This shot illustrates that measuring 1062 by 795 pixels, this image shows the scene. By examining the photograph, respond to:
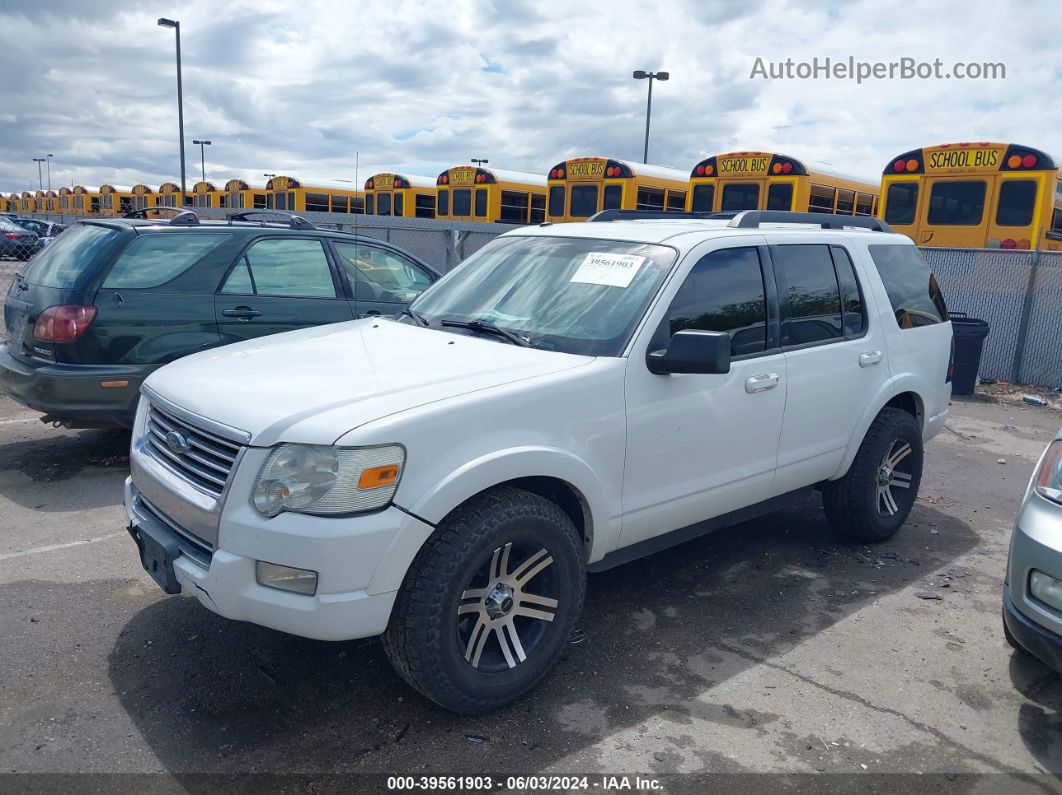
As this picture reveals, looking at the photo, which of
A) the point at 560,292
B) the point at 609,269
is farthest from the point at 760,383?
the point at 560,292

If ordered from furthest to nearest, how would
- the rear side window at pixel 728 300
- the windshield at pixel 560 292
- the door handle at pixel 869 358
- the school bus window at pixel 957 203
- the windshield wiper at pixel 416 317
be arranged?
the school bus window at pixel 957 203 → the door handle at pixel 869 358 → the windshield wiper at pixel 416 317 → the rear side window at pixel 728 300 → the windshield at pixel 560 292

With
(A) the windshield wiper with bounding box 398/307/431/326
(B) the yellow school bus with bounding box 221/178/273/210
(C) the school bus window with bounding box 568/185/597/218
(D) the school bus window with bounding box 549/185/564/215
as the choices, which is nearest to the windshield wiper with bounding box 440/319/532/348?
(A) the windshield wiper with bounding box 398/307/431/326

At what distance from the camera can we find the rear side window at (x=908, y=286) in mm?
5023

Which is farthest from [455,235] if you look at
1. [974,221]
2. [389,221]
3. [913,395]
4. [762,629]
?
[762,629]

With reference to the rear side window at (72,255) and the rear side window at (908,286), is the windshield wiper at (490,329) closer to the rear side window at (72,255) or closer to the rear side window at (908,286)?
the rear side window at (908,286)

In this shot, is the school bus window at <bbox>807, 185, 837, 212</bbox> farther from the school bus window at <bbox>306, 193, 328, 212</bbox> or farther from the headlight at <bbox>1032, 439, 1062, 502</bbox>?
the school bus window at <bbox>306, 193, 328, 212</bbox>

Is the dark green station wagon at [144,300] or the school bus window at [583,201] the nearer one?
the dark green station wagon at [144,300]

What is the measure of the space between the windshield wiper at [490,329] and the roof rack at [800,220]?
57.9 inches

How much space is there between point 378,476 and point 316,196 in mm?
22373

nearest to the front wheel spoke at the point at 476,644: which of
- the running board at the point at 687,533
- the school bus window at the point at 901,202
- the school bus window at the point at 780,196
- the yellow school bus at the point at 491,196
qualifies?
the running board at the point at 687,533

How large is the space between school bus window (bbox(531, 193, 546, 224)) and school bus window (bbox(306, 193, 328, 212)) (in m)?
7.04

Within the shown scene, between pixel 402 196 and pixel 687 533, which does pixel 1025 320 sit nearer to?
pixel 687 533

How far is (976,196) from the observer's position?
12.6m

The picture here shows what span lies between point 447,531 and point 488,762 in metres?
0.81
